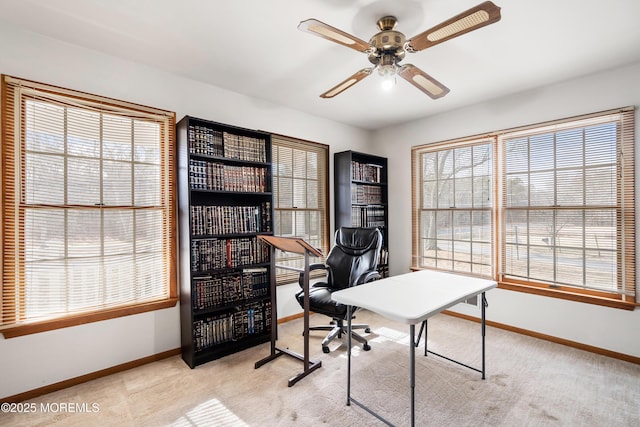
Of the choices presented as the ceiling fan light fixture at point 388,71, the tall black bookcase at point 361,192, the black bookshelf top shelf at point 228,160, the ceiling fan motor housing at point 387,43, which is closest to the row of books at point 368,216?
the tall black bookcase at point 361,192

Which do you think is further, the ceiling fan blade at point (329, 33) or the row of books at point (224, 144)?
the row of books at point (224, 144)

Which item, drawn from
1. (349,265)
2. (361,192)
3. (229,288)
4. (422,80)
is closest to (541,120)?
(422,80)

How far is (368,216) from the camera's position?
4.34 metres

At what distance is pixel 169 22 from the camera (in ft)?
6.67

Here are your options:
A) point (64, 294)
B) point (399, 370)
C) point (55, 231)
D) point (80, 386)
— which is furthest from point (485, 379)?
point (55, 231)

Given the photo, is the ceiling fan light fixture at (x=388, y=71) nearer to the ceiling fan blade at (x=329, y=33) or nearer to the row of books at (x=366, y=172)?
the ceiling fan blade at (x=329, y=33)

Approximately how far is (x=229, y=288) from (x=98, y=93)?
1.97m

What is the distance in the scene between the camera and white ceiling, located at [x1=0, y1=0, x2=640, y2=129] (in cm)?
189

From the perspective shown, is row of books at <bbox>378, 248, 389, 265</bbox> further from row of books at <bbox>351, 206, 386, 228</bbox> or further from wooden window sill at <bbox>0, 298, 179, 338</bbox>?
wooden window sill at <bbox>0, 298, 179, 338</bbox>

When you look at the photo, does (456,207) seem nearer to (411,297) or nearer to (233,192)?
(411,297)

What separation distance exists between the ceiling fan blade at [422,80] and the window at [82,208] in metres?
2.07

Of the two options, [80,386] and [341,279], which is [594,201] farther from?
[80,386]

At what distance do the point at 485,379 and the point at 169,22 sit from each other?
3.48 m

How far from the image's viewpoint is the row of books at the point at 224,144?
106 inches
